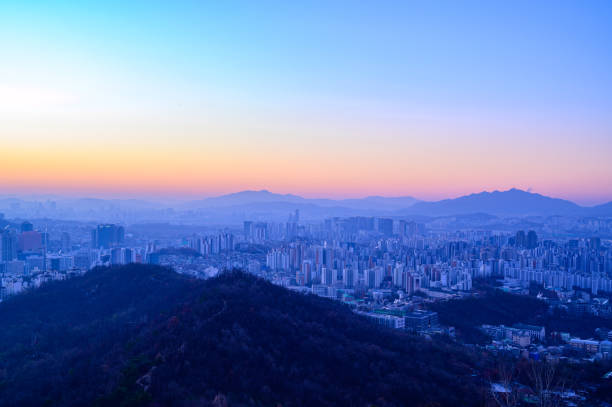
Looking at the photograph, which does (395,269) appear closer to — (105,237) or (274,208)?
(105,237)

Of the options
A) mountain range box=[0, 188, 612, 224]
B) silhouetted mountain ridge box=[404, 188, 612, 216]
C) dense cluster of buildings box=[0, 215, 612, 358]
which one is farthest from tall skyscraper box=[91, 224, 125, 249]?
silhouetted mountain ridge box=[404, 188, 612, 216]

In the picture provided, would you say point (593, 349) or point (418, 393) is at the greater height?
point (418, 393)

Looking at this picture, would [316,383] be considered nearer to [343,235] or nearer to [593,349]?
[593,349]

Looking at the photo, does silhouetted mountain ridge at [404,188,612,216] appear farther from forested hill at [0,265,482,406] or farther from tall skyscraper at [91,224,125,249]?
forested hill at [0,265,482,406]

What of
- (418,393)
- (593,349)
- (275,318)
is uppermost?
(275,318)

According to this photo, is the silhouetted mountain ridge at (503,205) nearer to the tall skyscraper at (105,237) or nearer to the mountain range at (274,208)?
the mountain range at (274,208)

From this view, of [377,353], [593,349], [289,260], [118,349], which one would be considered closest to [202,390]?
[118,349]

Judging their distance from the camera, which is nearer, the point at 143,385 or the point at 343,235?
the point at 143,385

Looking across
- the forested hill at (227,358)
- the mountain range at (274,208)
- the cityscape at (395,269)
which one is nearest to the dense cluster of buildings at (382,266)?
the cityscape at (395,269)

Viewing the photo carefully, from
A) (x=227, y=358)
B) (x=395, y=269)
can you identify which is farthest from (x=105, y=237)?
(x=227, y=358)

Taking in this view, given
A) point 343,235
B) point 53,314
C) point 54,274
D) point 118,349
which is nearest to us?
point 118,349
